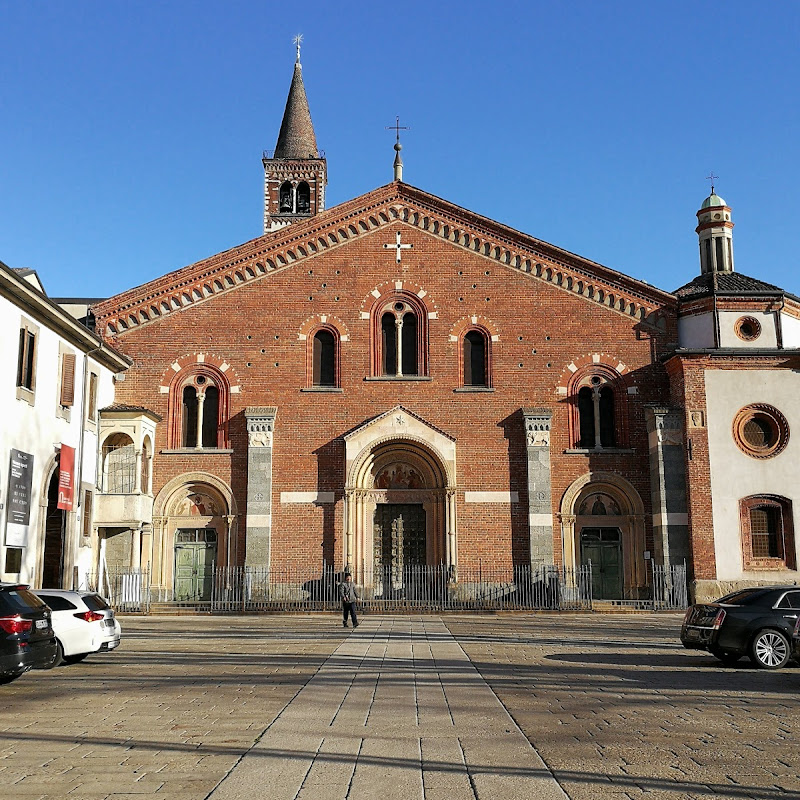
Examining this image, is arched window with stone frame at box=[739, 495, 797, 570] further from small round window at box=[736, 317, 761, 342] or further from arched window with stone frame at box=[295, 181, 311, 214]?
arched window with stone frame at box=[295, 181, 311, 214]

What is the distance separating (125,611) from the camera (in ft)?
94.9

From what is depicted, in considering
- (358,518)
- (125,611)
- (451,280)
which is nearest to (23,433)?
(125,611)

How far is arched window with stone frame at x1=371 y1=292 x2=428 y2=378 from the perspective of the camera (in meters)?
32.3

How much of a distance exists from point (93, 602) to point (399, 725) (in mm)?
8524

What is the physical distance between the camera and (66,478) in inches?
1057

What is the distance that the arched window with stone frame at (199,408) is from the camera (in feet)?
105

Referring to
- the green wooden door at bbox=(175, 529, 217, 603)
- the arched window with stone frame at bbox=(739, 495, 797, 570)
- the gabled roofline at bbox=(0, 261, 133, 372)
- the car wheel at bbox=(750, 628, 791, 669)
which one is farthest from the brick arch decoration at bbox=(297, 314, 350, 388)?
the car wheel at bbox=(750, 628, 791, 669)

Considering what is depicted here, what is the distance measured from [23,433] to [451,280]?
15.3 metres

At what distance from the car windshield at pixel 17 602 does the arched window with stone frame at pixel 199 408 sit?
18.0 metres

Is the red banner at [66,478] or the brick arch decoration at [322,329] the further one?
the brick arch decoration at [322,329]

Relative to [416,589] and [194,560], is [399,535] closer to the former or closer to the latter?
[416,589]

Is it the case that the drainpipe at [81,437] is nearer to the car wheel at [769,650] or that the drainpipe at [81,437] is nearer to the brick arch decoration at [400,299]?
the brick arch decoration at [400,299]

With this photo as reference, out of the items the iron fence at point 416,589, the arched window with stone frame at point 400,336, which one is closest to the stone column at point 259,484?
the iron fence at point 416,589

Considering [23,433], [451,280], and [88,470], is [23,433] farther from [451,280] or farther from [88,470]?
[451,280]
